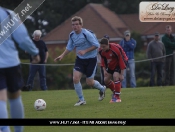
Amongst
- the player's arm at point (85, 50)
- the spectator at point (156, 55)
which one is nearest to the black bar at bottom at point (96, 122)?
the player's arm at point (85, 50)

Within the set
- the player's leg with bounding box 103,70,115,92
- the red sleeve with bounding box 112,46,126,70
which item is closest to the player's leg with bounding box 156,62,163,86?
the player's leg with bounding box 103,70,115,92

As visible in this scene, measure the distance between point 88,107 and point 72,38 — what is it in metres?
1.38

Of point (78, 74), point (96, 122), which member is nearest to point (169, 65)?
point (78, 74)

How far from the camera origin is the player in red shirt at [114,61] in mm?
10117

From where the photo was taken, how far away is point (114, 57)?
10.3 meters

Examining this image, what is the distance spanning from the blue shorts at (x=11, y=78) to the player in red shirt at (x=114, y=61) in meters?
4.16

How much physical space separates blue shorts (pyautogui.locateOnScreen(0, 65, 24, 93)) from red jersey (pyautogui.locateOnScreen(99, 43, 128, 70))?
4.36 meters

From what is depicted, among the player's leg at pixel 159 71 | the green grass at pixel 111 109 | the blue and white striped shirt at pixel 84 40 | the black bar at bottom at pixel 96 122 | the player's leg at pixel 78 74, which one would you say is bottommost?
the player's leg at pixel 159 71

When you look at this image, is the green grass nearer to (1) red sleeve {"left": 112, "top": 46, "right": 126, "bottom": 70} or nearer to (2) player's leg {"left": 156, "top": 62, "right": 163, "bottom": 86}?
(1) red sleeve {"left": 112, "top": 46, "right": 126, "bottom": 70}

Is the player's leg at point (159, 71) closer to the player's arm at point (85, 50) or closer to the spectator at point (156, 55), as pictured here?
the spectator at point (156, 55)

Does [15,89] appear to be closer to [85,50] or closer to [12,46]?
[12,46]

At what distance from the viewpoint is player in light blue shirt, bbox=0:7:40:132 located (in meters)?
5.74

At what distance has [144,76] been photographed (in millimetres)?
24828

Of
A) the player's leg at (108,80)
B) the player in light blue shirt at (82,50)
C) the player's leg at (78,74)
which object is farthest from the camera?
the player's leg at (108,80)
